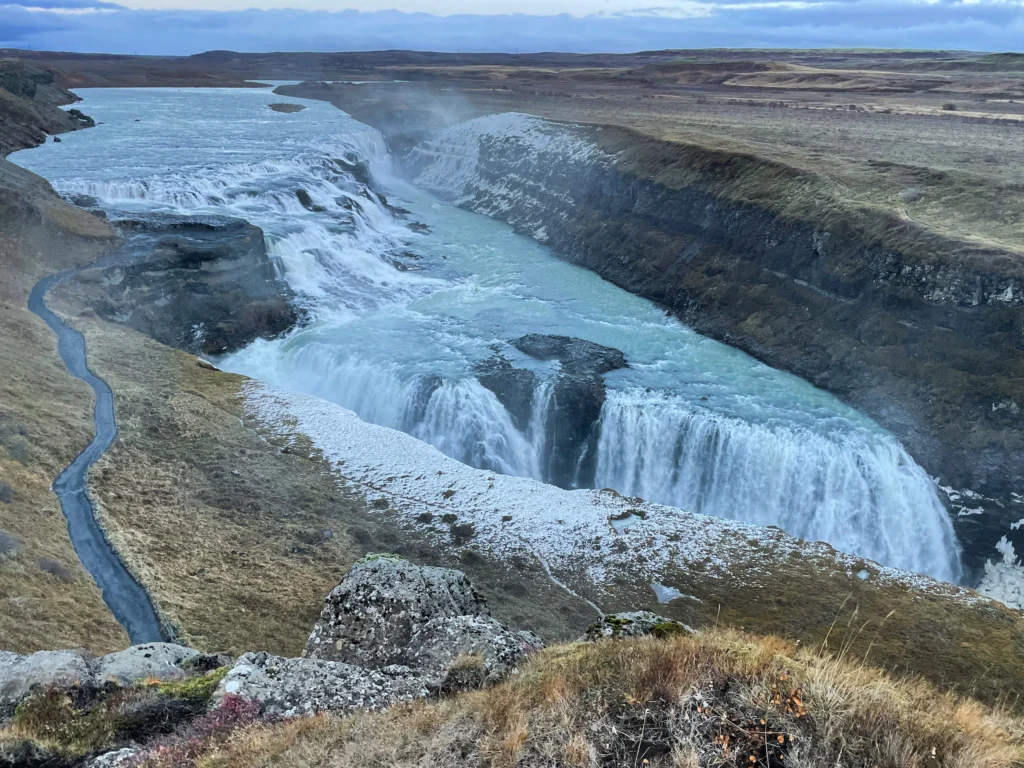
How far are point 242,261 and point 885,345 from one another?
32.7 metres

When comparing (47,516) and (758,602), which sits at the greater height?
(47,516)

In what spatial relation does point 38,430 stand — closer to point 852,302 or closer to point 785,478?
point 785,478

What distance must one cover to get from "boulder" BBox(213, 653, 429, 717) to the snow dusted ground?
12161 millimetres

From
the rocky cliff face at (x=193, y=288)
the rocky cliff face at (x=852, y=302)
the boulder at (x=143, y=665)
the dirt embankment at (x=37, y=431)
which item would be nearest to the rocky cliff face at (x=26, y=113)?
the dirt embankment at (x=37, y=431)

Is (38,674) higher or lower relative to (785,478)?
higher

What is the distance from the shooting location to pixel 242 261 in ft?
128

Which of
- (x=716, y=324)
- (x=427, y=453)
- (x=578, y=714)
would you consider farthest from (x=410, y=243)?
(x=578, y=714)

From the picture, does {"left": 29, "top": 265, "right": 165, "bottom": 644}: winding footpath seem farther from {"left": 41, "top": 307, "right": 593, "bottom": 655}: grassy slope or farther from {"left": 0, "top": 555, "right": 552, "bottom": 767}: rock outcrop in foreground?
{"left": 0, "top": 555, "right": 552, "bottom": 767}: rock outcrop in foreground

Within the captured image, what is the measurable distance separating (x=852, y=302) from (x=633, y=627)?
31121 mm

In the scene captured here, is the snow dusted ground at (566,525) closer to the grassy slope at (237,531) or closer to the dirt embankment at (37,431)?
the grassy slope at (237,531)

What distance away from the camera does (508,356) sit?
3400 centimetres

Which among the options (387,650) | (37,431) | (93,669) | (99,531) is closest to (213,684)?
(93,669)

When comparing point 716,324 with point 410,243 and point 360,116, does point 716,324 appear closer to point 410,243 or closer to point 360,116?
point 410,243

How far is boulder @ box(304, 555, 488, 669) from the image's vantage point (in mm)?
10727
